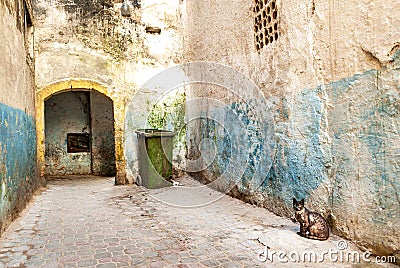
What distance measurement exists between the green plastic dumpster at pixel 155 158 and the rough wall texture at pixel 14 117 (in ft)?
6.35

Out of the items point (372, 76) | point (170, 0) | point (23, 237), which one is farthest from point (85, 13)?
point (372, 76)

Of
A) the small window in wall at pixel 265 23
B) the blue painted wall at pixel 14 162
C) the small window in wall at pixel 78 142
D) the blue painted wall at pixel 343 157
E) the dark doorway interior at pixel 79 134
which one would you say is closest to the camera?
the blue painted wall at pixel 343 157

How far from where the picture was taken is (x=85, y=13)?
21.5 ft

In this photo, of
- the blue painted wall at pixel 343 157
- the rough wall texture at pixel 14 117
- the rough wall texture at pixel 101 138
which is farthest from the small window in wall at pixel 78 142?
the blue painted wall at pixel 343 157

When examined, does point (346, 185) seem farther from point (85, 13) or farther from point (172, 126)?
point (85, 13)

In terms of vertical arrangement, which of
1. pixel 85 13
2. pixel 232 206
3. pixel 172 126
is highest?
pixel 85 13

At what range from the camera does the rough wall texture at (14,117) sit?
11.6 feet

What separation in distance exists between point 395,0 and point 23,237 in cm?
405

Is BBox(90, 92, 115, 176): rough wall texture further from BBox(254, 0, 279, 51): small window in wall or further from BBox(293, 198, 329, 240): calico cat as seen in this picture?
BBox(293, 198, 329, 240): calico cat

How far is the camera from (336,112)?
3.12m

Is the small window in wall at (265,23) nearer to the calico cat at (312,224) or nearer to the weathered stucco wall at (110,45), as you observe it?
the calico cat at (312,224)

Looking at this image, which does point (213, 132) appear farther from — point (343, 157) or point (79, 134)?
point (79, 134)

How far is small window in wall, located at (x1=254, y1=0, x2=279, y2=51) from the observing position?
4.01 meters

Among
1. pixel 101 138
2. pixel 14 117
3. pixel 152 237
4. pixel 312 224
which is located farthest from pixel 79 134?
pixel 312 224
